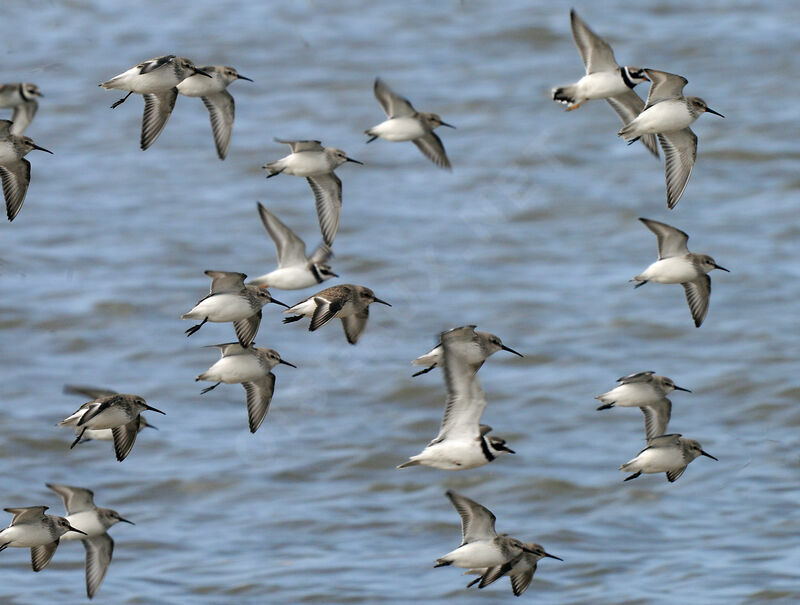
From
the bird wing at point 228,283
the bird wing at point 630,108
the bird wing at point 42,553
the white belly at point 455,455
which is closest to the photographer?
the white belly at point 455,455

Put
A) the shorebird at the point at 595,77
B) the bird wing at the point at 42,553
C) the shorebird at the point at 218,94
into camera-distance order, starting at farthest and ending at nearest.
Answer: the shorebird at the point at 218,94 → the shorebird at the point at 595,77 → the bird wing at the point at 42,553

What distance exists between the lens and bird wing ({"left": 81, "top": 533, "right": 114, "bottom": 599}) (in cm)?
1278

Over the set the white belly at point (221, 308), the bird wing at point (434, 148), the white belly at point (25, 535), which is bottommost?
the white belly at point (25, 535)

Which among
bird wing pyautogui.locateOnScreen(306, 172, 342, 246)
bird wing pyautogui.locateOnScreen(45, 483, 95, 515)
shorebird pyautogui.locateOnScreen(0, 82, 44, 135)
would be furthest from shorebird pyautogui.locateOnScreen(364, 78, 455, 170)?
shorebird pyautogui.locateOnScreen(0, 82, 44, 135)

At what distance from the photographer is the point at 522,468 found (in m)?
22.3

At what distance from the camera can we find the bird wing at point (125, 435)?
446 inches

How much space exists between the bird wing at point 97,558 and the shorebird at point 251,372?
67.7 inches

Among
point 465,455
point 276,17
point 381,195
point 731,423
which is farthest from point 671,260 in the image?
point 276,17

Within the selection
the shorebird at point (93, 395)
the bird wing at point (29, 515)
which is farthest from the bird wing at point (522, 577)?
the bird wing at point (29, 515)

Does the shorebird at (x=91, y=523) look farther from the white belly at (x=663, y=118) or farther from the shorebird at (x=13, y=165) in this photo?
the white belly at (x=663, y=118)

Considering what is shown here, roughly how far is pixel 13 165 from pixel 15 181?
0.20 m

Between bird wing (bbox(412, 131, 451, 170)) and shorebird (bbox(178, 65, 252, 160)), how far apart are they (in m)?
1.60

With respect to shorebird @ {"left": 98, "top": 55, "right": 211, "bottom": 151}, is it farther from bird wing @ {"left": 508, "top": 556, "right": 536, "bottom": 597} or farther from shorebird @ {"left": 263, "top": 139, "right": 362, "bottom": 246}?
bird wing @ {"left": 508, "top": 556, "right": 536, "bottom": 597}

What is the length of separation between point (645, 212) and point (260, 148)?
312 inches
